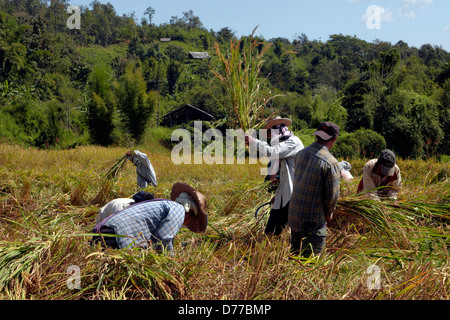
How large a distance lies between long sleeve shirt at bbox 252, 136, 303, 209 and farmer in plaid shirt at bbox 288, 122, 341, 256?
345mm

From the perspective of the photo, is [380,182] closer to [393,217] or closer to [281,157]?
[393,217]

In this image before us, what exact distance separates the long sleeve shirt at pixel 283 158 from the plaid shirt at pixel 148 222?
86 centimetres

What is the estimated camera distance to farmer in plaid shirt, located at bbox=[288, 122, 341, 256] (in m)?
2.58

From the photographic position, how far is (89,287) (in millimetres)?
1873

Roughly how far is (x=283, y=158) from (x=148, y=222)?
122 cm

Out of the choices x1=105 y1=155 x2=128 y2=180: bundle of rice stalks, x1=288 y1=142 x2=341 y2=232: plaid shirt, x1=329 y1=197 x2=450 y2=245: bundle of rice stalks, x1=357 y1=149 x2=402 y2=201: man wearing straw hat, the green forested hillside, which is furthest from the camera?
the green forested hillside

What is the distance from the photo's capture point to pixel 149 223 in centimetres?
236

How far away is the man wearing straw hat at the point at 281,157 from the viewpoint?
3035 mm

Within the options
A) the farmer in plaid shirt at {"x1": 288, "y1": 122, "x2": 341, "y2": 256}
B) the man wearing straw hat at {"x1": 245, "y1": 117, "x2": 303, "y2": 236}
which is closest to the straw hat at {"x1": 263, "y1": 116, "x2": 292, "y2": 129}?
the man wearing straw hat at {"x1": 245, "y1": 117, "x2": 303, "y2": 236}

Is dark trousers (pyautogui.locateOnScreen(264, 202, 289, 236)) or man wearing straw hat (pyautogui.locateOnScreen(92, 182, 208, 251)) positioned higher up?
man wearing straw hat (pyautogui.locateOnScreen(92, 182, 208, 251))

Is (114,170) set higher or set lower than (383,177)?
lower

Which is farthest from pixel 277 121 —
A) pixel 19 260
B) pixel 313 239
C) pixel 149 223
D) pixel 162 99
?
pixel 162 99

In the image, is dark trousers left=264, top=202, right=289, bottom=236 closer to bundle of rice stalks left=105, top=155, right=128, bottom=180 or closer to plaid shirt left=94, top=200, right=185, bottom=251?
→ plaid shirt left=94, top=200, right=185, bottom=251
